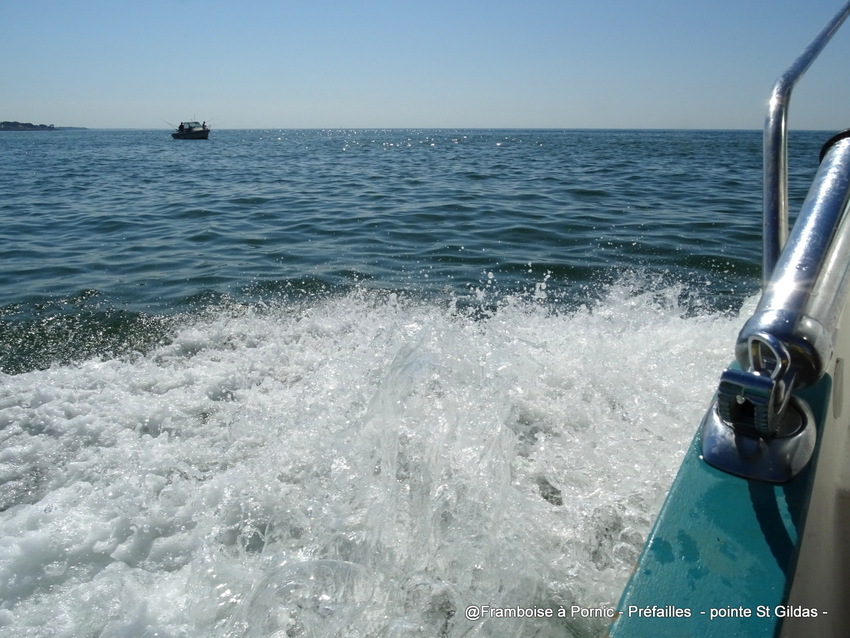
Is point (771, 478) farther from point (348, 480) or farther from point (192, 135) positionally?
point (192, 135)

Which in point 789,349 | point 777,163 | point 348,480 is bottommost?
point 348,480

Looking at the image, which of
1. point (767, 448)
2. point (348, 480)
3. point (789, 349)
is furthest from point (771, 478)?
point (348, 480)

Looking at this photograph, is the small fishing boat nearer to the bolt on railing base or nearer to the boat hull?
the bolt on railing base

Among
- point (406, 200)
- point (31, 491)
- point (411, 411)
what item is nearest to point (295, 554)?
point (411, 411)

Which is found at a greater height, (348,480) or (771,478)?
(771,478)

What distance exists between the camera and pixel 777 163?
1373 mm

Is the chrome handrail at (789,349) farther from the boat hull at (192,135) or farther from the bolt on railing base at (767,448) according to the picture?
the boat hull at (192,135)

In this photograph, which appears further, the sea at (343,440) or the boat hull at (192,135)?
the boat hull at (192,135)

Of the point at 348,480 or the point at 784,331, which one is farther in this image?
the point at 348,480

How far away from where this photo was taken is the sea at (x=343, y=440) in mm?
1986

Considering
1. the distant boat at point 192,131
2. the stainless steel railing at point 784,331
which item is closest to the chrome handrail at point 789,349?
the stainless steel railing at point 784,331

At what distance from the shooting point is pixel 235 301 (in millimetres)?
5742

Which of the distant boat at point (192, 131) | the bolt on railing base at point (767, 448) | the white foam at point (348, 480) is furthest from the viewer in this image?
the distant boat at point (192, 131)

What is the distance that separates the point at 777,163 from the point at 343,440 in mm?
2060
